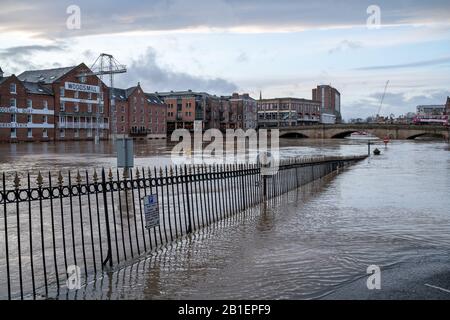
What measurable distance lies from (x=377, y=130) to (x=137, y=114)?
174 ft

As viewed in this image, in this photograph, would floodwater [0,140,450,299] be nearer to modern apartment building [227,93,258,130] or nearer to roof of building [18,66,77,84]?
roof of building [18,66,77,84]

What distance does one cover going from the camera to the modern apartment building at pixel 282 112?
18788 cm

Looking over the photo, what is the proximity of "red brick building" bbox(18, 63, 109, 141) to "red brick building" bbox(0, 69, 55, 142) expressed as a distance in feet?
4.84

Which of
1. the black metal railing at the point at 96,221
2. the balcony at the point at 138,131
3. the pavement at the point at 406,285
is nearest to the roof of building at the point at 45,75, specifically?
the balcony at the point at 138,131

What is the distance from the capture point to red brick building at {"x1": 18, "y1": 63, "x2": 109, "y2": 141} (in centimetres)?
8556

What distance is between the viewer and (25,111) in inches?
3110

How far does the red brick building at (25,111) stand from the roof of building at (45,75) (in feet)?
7.45

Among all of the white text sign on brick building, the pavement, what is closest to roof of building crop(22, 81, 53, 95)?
the white text sign on brick building

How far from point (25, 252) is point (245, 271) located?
412 cm

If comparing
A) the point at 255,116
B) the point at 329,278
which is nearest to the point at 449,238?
the point at 329,278

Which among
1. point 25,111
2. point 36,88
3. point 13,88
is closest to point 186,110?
point 36,88

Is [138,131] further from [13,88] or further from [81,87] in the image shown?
[13,88]

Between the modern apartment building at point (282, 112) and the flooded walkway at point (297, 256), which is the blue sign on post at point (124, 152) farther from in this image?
the modern apartment building at point (282, 112)
